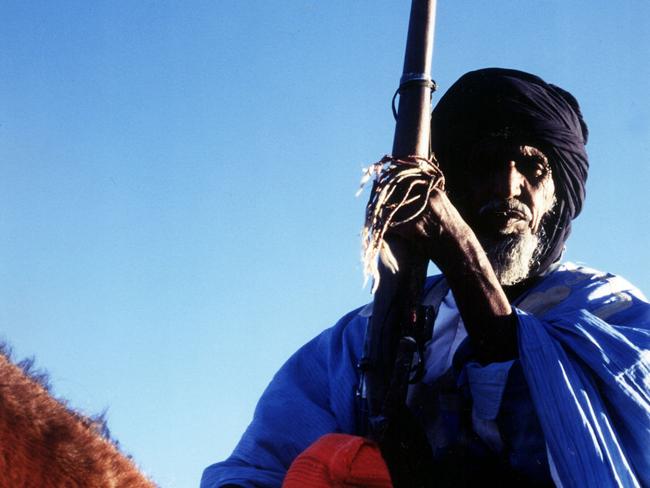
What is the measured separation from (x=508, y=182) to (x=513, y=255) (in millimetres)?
356

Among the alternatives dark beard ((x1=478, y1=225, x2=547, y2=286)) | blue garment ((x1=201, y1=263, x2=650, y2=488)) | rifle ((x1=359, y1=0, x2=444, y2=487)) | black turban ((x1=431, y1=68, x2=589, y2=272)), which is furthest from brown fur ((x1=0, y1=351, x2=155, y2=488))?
black turban ((x1=431, y1=68, x2=589, y2=272))

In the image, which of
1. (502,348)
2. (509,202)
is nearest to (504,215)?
(509,202)

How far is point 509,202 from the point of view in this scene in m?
4.10

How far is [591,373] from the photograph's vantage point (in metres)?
3.15

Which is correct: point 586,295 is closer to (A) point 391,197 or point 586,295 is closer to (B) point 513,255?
(B) point 513,255

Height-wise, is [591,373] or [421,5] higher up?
[421,5]

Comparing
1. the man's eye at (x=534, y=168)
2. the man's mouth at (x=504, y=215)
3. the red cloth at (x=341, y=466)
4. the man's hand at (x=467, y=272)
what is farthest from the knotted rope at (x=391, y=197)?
the man's eye at (x=534, y=168)

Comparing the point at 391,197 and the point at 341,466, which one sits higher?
the point at 391,197

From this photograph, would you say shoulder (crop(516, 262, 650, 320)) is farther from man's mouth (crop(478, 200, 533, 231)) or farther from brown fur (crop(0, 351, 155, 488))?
brown fur (crop(0, 351, 155, 488))

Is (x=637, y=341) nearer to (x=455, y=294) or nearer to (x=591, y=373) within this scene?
(x=591, y=373)

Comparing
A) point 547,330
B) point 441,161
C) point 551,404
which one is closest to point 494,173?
point 441,161

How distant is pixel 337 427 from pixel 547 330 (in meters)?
0.89

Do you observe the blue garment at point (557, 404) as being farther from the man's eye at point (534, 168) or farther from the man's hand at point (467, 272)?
the man's eye at point (534, 168)

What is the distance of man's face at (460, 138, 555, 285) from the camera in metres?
3.97
